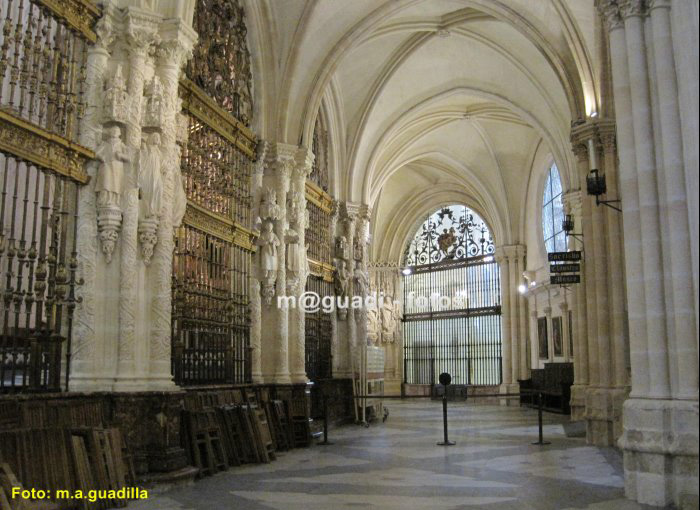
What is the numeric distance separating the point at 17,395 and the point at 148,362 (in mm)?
2066

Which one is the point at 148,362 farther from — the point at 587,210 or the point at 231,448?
the point at 587,210

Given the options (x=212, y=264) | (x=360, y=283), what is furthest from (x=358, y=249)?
(x=212, y=264)

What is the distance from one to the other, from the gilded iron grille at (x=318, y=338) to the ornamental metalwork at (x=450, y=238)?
1652cm

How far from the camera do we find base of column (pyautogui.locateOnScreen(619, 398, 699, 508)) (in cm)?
698

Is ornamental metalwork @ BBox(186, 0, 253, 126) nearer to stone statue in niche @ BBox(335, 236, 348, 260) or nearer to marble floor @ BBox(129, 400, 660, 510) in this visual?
stone statue in niche @ BBox(335, 236, 348, 260)

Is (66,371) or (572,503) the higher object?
(66,371)

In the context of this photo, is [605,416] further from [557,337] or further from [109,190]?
[557,337]

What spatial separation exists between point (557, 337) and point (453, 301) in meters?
10.2

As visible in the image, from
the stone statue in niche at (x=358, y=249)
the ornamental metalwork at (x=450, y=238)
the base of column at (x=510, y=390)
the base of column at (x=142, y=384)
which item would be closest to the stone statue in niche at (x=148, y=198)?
the base of column at (x=142, y=384)

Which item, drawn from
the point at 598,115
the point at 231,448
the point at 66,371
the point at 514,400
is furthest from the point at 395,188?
the point at 66,371

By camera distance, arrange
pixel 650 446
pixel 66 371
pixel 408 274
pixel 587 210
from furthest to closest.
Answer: pixel 408 274 < pixel 587 210 < pixel 66 371 < pixel 650 446

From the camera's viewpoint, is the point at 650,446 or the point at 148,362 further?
the point at 148,362

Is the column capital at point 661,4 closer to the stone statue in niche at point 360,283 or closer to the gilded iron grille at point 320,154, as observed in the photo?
the gilded iron grille at point 320,154

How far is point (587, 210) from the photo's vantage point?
1461 cm
